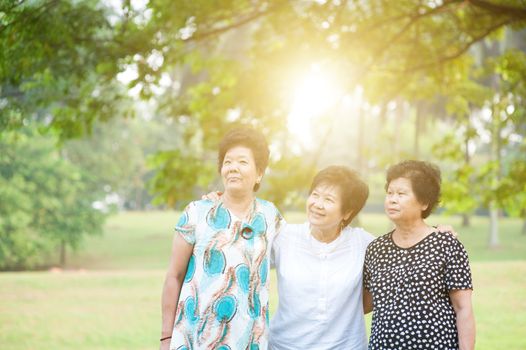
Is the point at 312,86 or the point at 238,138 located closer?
the point at 238,138

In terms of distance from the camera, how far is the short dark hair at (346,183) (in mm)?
3496

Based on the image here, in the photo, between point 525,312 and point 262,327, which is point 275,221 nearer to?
point 262,327

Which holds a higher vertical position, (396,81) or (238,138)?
(396,81)

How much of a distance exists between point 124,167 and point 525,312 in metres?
24.6

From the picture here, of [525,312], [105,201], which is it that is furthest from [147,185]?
[105,201]

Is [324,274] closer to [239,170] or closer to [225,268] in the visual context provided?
[225,268]

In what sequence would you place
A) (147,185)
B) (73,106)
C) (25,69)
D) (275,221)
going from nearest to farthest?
(275,221)
(25,69)
(73,106)
(147,185)

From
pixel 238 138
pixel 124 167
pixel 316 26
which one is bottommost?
pixel 238 138

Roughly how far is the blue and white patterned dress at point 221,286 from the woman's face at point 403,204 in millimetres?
651

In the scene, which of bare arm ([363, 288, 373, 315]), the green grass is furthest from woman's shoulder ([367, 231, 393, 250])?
the green grass

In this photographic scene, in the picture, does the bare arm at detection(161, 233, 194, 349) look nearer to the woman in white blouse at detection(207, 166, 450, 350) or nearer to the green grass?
the woman in white blouse at detection(207, 166, 450, 350)

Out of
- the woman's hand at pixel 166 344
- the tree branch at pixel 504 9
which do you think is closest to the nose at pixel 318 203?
the woman's hand at pixel 166 344

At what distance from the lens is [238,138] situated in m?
3.48

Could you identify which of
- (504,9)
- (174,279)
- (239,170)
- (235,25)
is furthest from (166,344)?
(504,9)
